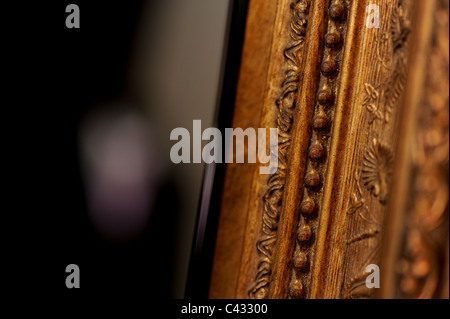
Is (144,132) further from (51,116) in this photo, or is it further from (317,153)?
(317,153)

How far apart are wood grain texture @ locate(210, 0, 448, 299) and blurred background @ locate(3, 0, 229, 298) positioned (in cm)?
7

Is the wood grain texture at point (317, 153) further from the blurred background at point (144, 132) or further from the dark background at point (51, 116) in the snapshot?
the dark background at point (51, 116)

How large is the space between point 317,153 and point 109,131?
0.30 m

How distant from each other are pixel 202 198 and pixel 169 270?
0.12 metres

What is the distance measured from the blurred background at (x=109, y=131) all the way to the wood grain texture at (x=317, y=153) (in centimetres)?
7

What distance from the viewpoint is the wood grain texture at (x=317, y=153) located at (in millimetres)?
459

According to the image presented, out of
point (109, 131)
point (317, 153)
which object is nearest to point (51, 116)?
point (109, 131)

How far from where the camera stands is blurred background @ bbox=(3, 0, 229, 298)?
0.58 metres

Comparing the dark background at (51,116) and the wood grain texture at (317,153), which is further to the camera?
the dark background at (51,116)

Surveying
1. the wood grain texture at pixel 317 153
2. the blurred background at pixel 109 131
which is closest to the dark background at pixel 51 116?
the blurred background at pixel 109 131

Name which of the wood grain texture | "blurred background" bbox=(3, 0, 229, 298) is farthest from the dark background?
the wood grain texture

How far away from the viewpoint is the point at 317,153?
1.67 feet

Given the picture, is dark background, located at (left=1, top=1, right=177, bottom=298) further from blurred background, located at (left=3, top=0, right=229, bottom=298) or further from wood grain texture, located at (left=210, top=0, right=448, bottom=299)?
wood grain texture, located at (left=210, top=0, right=448, bottom=299)

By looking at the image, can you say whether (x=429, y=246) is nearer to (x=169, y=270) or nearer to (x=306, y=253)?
(x=306, y=253)
